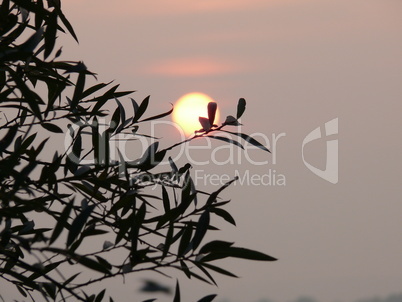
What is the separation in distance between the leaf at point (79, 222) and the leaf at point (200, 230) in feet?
0.99

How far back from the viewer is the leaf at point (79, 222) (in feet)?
5.31

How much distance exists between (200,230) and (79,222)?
0.33 m

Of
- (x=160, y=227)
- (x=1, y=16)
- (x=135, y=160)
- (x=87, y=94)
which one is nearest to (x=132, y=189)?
(x=135, y=160)

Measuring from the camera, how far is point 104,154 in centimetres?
221

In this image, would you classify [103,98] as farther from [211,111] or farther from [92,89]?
[211,111]

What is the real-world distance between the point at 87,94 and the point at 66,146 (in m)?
0.21

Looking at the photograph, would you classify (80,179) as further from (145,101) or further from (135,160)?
(145,101)

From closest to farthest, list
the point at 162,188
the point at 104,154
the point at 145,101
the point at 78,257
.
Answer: the point at 78,257
the point at 104,154
the point at 162,188
the point at 145,101

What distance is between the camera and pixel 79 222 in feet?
5.33

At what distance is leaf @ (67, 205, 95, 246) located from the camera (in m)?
1.62

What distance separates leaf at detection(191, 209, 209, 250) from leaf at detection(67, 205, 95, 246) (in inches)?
11.9

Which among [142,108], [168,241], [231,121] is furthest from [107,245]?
[142,108]

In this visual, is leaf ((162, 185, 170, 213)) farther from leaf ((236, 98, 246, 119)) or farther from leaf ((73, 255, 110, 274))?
leaf ((73, 255, 110, 274))

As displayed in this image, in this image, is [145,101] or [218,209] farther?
[145,101]
